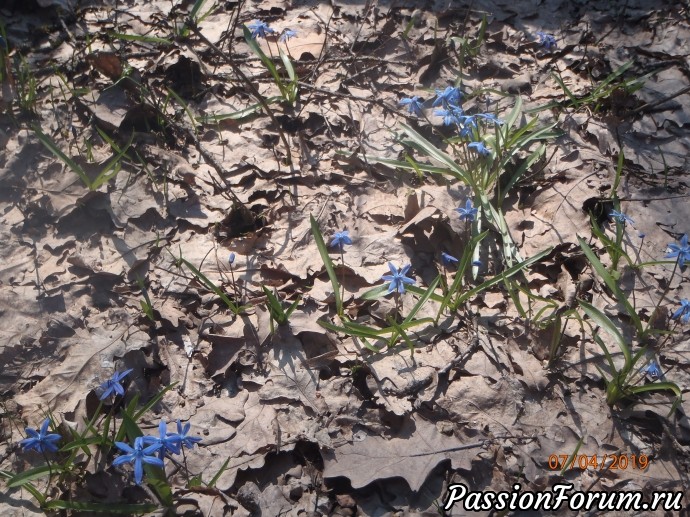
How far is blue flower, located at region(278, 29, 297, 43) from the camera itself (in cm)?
355

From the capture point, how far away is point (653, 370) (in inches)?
85.6

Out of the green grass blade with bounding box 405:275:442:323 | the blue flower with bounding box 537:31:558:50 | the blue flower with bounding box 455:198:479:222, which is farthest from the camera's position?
the blue flower with bounding box 537:31:558:50

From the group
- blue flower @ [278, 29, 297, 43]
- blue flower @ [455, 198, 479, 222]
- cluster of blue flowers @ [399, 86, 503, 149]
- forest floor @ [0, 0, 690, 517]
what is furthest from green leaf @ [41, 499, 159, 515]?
blue flower @ [278, 29, 297, 43]

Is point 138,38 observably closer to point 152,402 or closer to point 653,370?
point 152,402

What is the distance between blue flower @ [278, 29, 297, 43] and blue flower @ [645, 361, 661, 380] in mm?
2736

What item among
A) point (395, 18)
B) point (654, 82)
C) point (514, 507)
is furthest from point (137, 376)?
point (654, 82)

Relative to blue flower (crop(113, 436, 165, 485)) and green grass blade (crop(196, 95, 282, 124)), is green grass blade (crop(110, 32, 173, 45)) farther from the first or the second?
blue flower (crop(113, 436, 165, 485))

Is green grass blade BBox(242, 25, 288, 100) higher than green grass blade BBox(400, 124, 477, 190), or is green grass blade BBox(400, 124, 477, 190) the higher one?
green grass blade BBox(242, 25, 288, 100)

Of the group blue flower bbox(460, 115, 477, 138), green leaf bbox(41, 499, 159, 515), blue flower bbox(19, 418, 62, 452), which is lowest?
green leaf bbox(41, 499, 159, 515)

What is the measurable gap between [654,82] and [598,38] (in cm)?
60

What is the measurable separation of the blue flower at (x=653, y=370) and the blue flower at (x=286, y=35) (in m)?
2.74

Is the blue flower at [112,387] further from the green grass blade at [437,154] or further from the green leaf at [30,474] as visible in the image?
the green grass blade at [437,154]

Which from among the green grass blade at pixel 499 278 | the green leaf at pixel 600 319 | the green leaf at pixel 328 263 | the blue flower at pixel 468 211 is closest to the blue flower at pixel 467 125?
the blue flower at pixel 468 211

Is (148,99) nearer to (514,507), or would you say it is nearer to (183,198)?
(183,198)
